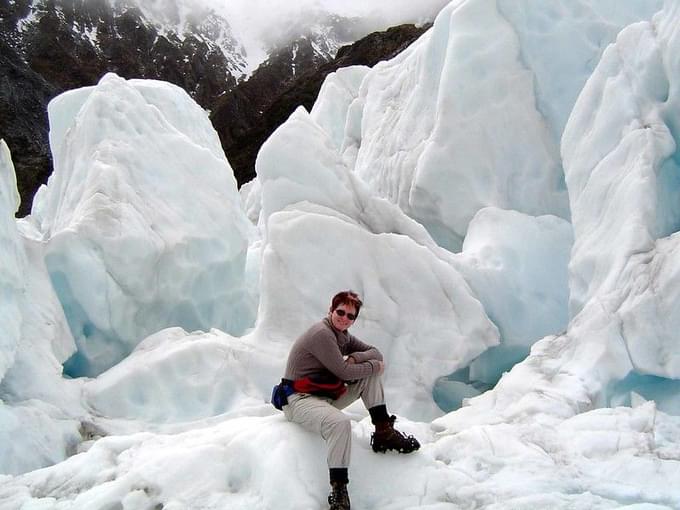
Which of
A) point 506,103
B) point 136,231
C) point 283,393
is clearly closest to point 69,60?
point 136,231

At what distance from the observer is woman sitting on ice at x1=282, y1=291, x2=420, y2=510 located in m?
2.92

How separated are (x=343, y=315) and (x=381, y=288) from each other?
Answer: 2957 mm

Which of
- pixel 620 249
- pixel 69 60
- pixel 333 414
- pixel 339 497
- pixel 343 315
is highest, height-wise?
pixel 69 60

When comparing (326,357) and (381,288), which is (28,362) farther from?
(326,357)

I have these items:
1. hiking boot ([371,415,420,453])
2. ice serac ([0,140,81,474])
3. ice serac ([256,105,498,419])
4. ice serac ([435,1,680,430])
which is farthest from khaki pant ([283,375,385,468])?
ice serac ([256,105,498,419])

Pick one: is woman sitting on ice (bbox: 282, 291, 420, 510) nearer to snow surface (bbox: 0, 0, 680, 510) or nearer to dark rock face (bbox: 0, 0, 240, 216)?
snow surface (bbox: 0, 0, 680, 510)

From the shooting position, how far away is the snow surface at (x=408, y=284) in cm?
300

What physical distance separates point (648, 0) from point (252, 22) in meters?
80.4

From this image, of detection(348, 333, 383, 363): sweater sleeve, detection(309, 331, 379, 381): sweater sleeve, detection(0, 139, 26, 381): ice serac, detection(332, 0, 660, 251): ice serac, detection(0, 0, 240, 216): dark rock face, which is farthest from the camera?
detection(0, 0, 240, 216): dark rock face

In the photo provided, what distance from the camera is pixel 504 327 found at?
6.18 meters

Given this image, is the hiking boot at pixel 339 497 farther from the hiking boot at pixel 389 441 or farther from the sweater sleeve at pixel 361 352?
the sweater sleeve at pixel 361 352

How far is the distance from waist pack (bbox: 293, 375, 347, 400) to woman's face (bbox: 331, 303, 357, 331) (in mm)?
245

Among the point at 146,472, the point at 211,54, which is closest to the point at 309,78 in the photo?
the point at 146,472

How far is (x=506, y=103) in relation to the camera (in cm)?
770
